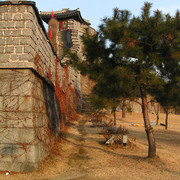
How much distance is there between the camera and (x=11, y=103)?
502 cm

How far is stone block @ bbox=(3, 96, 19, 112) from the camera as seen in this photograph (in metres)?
4.99

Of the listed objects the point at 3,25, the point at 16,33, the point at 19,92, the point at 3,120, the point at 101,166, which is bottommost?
the point at 101,166

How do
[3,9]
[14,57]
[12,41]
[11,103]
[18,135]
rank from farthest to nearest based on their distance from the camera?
1. [3,9]
2. [12,41]
3. [14,57]
4. [11,103]
5. [18,135]

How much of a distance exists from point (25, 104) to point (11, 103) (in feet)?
1.17

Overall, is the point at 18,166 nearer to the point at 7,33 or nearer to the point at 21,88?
the point at 21,88

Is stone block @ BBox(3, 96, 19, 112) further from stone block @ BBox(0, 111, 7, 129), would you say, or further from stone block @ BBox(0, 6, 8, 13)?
stone block @ BBox(0, 6, 8, 13)

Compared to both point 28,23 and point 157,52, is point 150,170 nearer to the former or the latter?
point 157,52

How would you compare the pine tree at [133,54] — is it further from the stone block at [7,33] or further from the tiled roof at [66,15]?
the tiled roof at [66,15]

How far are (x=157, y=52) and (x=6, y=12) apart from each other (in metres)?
4.39

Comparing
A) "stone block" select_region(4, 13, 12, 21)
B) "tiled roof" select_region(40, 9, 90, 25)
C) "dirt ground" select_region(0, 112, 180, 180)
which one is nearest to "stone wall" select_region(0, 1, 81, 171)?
"stone block" select_region(4, 13, 12, 21)

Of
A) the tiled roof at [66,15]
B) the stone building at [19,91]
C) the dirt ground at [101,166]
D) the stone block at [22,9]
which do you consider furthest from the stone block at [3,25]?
the tiled roof at [66,15]

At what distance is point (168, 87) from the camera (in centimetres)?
588

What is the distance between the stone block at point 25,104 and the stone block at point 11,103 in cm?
10

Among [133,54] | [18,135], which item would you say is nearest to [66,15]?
[133,54]
